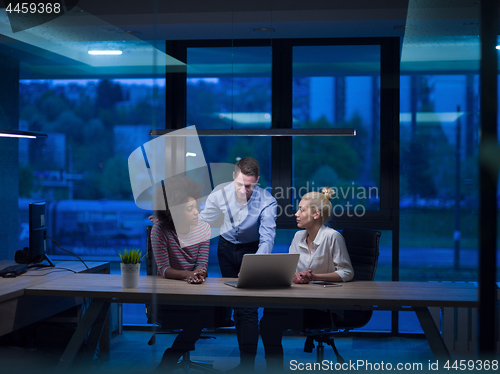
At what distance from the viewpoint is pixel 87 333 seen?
2688mm

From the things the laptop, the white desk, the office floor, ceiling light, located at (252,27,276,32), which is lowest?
the office floor

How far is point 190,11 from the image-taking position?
3.87 m

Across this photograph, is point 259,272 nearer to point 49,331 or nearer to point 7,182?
point 49,331

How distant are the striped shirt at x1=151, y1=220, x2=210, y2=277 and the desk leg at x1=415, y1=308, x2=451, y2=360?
4.64 ft

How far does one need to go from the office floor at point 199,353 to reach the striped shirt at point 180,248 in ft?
1.56

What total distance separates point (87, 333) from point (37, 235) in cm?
110

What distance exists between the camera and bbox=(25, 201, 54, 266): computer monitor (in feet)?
11.1

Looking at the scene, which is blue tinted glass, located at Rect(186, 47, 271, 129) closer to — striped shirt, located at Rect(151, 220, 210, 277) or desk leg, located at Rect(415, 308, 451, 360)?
striped shirt, located at Rect(151, 220, 210, 277)

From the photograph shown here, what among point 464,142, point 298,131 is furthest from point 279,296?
point 464,142

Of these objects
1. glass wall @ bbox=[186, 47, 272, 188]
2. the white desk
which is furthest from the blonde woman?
glass wall @ bbox=[186, 47, 272, 188]

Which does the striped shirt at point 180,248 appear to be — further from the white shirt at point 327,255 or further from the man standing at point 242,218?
the white shirt at point 327,255

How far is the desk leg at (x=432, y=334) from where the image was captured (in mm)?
2396

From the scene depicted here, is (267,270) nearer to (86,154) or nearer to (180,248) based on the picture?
(180,248)

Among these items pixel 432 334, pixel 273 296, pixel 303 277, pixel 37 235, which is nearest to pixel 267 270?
pixel 273 296
